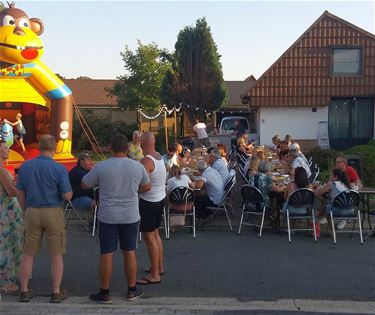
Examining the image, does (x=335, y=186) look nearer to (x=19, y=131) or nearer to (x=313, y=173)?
(x=313, y=173)

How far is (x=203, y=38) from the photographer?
32.6 metres

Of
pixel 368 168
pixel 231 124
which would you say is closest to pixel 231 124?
pixel 231 124

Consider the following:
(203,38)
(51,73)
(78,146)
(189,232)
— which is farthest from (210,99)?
(189,232)

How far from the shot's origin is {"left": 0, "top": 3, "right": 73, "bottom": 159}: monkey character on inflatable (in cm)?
1440

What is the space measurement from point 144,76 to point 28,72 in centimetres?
2061

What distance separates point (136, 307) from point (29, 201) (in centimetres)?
146

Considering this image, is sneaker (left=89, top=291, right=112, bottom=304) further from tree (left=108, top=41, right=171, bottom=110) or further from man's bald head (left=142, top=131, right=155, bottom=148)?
tree (left=108, top=41, right=171, bottom=110)

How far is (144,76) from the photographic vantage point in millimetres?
35281


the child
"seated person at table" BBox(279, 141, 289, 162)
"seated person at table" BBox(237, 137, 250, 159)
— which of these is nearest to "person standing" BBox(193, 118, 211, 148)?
"seated person at table" BBox(237, 137, 250, 159)

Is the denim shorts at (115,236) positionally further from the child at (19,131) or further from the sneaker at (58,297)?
the child at (19,131)

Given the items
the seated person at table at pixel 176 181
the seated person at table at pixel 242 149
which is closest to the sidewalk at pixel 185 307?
the seated person at table at pixel 176 181

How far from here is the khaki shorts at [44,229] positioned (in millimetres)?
5102

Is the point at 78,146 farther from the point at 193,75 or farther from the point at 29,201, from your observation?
the point at 29,201

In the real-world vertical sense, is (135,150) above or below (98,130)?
below
